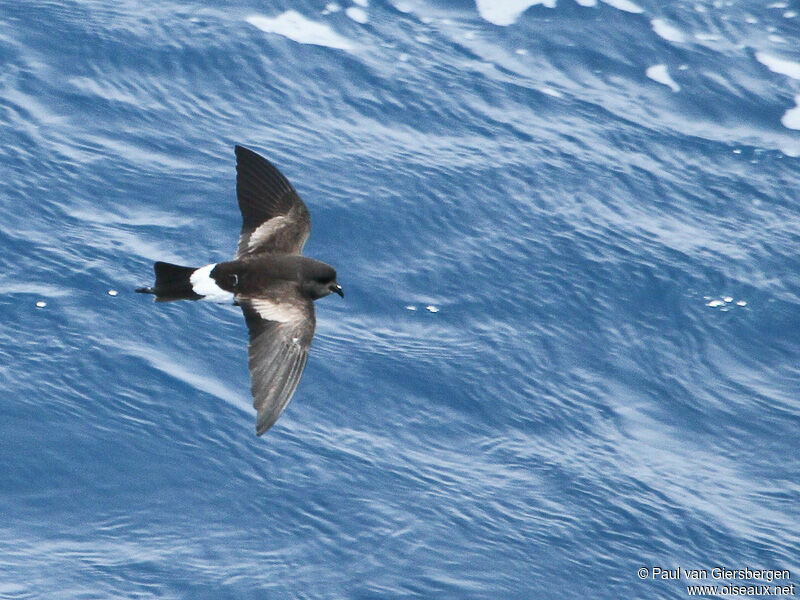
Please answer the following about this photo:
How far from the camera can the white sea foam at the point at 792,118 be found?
15.9 metres

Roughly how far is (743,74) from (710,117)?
3.55 feet

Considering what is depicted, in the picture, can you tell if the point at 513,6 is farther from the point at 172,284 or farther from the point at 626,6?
the point at 172,284

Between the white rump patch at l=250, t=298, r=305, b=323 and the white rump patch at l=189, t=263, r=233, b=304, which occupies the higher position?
the white rump patch at l=189, t=263, r=233, b=304

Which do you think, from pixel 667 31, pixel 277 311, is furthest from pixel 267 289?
pixel 667 31

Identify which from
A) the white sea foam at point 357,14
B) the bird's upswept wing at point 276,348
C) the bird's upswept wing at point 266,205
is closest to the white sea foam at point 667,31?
the white sea foam at point 357,14

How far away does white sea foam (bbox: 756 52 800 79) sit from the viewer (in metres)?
16.6

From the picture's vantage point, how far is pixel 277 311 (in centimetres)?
908

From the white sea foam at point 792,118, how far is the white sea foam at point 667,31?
1.68 m

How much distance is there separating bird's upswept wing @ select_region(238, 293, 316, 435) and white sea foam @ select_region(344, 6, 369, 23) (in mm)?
7899

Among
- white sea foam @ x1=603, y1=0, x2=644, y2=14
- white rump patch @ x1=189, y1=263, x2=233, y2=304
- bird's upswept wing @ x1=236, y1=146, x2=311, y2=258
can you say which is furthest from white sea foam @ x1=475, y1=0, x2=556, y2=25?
white rump patch @ x1=189, y1=263, x2=233, y2=304

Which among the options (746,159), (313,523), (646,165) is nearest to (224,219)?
(313,523)

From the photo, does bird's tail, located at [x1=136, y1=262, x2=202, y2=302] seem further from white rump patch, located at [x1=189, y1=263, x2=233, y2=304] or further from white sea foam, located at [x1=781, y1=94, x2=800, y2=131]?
white sea foam, located at [x1=781, y1=94, x2=800, y2=131]

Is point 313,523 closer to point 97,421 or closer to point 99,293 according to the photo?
point 97,421

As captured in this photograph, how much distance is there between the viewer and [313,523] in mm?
10555
